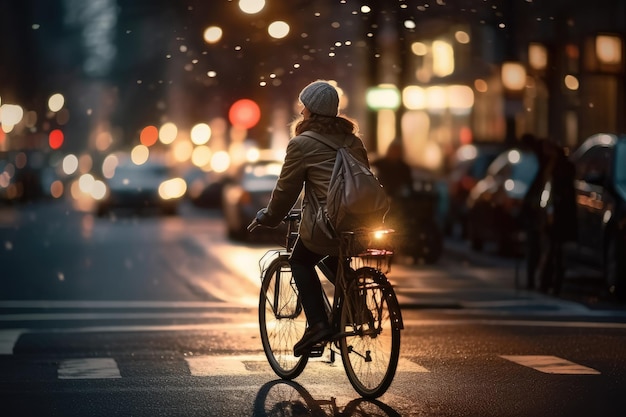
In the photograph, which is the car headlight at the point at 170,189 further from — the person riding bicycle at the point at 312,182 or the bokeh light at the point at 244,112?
the person riding bicycle at the point at 312,182

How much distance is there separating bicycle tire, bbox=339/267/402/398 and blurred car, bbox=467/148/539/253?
1468 cm

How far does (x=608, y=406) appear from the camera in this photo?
8.70 meters

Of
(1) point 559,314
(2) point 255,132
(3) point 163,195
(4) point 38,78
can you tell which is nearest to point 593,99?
(3) point 163,195

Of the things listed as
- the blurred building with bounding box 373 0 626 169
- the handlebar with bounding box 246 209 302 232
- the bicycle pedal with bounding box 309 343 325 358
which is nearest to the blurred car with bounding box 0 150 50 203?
the blurred building with bounding box 373 0 626 169

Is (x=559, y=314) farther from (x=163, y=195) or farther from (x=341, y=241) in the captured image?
(x=163, y=195)

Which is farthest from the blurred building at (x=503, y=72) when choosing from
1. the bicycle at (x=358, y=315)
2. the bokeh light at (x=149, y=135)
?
the bokeh light at (x=149, y=135)

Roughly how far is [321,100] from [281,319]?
150 cm

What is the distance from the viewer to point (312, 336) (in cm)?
927

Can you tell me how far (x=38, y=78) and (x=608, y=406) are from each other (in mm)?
74675

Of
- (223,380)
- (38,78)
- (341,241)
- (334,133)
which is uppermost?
(38,78)

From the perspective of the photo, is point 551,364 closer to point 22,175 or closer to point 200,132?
point 22,175

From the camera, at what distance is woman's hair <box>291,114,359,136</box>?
30.5 feet

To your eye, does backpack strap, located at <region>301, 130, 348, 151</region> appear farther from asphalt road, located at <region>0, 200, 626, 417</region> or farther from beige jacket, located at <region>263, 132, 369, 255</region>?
asphalt road, located at <region>0, 200, 626, 417</region>

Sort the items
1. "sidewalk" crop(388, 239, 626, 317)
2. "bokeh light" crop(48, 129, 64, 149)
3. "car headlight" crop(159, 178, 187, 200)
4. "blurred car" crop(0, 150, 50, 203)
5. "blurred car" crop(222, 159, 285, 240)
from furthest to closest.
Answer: "bokeh light" crop(48, 129, 64, 149)
"blurred car" crop(0, 150, 50, 203)
"car headlight" crop(159, 178, 187, 200)
"blurred car" crop(222, 159, 285, 240)
"sidewalk" crop(388, 239, 626, 317)
